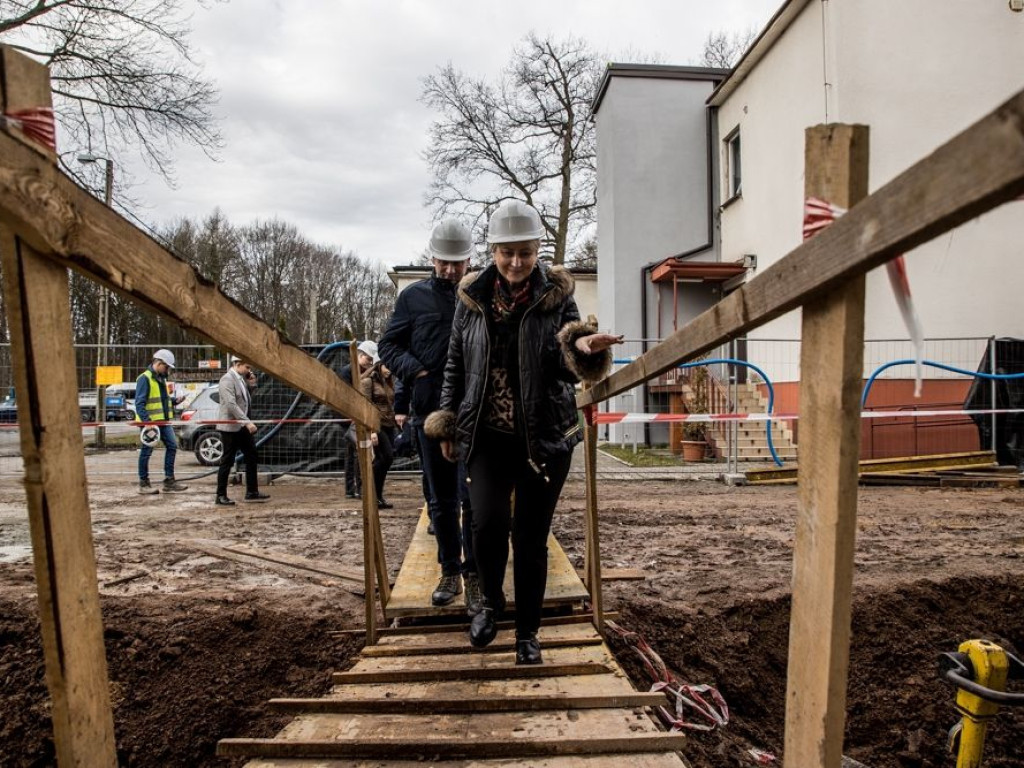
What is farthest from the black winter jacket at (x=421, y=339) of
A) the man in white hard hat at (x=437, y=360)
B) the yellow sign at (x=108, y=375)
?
the yellow sign at (x=108, y=375)

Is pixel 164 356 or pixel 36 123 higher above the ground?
pixel 36 123

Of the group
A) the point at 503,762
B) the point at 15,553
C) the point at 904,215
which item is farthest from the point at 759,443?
the point at 904,215

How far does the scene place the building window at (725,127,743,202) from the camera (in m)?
15.4

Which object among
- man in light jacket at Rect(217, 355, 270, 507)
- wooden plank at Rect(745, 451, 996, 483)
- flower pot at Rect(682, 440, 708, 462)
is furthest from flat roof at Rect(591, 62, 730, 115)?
man in light jacket at Rect(217, 355, 270, 507)

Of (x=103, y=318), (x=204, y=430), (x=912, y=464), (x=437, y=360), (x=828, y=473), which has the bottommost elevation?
(x=912, y=464)

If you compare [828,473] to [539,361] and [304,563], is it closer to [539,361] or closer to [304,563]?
[539,361]

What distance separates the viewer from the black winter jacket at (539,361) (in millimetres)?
2840

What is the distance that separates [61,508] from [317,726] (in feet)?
4.21

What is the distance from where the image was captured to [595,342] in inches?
104

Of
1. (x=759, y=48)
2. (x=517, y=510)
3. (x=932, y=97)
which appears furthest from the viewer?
(x=759, y=48)

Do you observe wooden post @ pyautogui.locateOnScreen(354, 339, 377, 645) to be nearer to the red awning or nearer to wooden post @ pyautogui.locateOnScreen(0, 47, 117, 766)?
wooden post @ pyautogui.locateOnScreen(0, 47, 117, 766)

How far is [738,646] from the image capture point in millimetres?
3809

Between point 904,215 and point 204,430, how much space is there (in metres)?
12.3

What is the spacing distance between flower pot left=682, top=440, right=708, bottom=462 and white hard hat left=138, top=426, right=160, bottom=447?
311 inches
